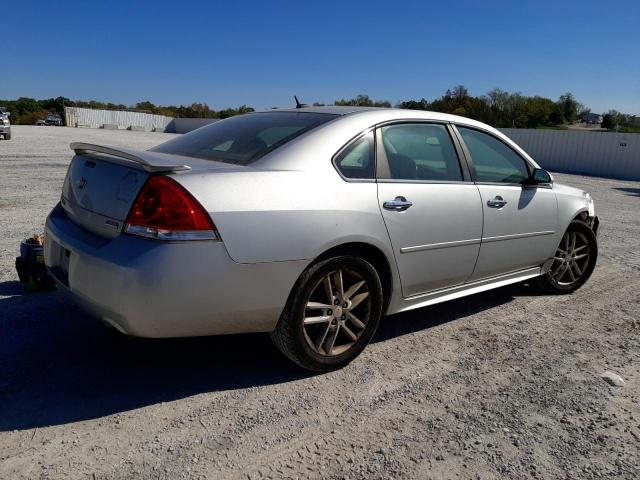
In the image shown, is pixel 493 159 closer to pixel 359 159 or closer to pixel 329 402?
pixel 359 159

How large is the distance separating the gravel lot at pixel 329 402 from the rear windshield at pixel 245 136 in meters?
1.21

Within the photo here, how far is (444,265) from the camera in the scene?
3.84 metres

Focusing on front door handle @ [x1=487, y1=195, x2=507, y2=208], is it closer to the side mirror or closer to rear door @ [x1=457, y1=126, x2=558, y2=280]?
rear door @ [x1=457, y1=126, x2=558, y2=280]

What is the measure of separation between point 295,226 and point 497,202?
1.89m

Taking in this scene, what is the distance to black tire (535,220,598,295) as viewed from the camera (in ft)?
16.5

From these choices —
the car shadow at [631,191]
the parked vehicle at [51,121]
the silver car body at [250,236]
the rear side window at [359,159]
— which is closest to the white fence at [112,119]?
the parked vehicle at [51,121]

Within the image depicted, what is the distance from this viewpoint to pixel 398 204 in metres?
3.47

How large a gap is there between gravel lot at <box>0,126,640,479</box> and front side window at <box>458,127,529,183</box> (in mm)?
1131

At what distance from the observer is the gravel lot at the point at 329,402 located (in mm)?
2521

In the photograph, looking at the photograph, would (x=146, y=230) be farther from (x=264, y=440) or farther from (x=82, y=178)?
(x=264, y=440)

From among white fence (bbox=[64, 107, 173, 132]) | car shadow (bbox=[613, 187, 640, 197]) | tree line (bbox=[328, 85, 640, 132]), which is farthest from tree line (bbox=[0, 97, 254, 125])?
car shadow (bbox=[613, 187, 640, 197])

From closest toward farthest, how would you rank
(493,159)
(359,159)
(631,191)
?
(359,159) < (493,159) < (631,191)

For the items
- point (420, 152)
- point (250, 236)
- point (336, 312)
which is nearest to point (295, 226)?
point (250, 236)

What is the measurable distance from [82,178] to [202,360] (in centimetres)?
131
